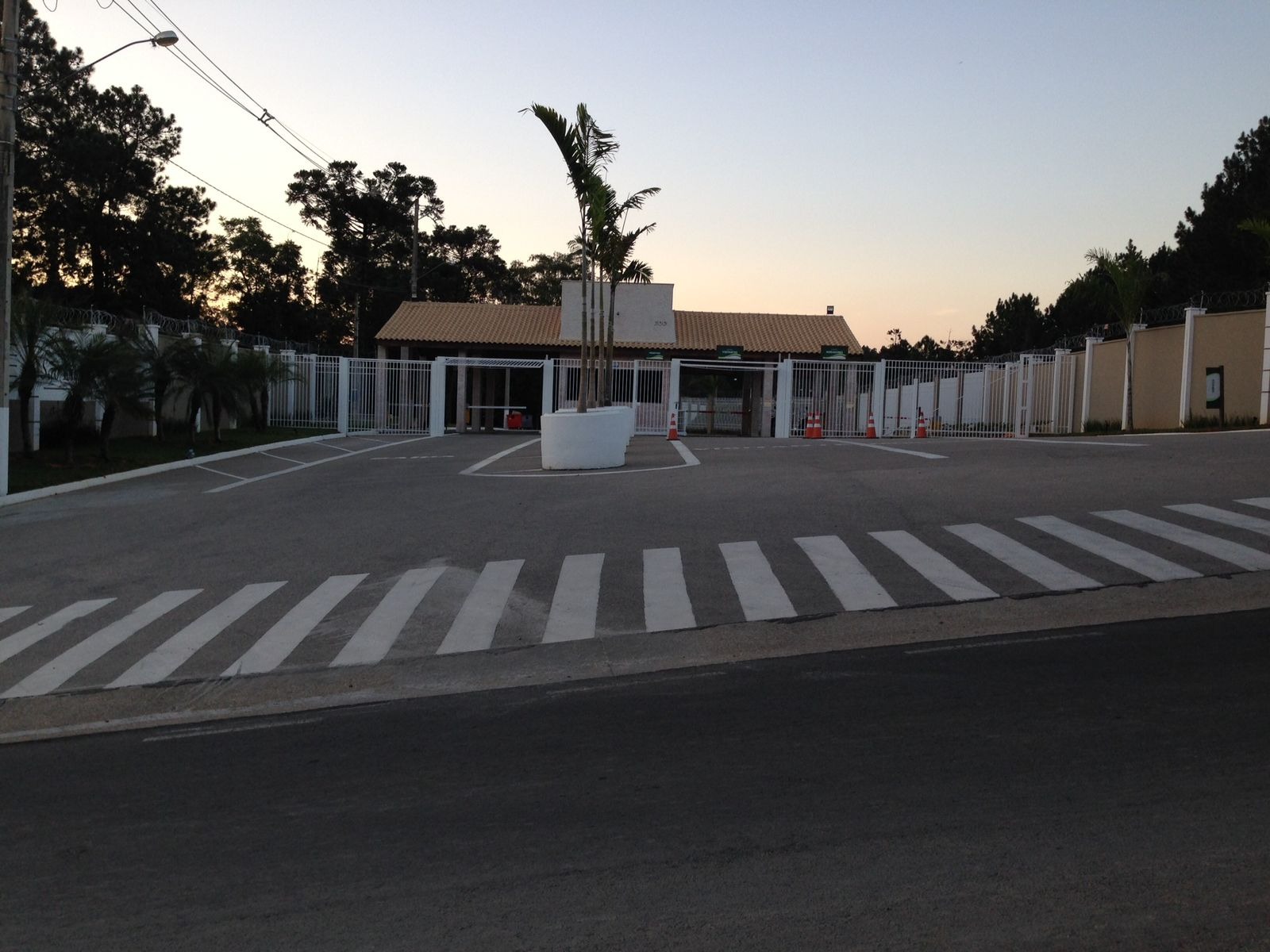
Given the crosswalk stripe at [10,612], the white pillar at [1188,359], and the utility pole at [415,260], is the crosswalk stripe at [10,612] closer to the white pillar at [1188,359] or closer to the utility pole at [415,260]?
the white pillar at [1188,359]

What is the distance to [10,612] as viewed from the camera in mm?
10445

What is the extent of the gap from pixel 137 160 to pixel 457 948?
59.3 metres

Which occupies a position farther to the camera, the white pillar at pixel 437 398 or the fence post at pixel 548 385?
the white pillar at pixel 437 398

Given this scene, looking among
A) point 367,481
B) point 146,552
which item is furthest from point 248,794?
point 367,481

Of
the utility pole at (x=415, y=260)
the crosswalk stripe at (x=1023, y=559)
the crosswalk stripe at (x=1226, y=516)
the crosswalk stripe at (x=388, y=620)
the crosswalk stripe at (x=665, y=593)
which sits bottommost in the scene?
the crosswalk stripe at (x=388, y=620)

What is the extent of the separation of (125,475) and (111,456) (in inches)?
118

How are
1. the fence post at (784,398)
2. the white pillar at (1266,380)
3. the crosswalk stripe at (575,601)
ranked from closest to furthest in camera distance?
the crosswalk stripe at (575,601)
the white pillar at (1266,380)
the fence post at (784,398)

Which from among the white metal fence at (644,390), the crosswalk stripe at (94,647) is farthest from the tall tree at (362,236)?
the crosswalk stripe at (94,647)

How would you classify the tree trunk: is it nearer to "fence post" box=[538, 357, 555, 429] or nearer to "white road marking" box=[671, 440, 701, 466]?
"white road marking" box=[671, 440, 701, 466]

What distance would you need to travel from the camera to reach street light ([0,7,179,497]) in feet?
56.3

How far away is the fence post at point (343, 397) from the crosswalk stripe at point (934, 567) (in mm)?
26226

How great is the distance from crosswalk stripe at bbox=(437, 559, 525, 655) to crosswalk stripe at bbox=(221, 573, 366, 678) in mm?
1200

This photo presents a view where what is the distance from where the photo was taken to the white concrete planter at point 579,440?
18938mm

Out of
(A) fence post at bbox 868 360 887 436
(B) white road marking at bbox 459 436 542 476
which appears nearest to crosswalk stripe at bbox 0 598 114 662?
(B) white road marking at bbox 459 436 542 476
